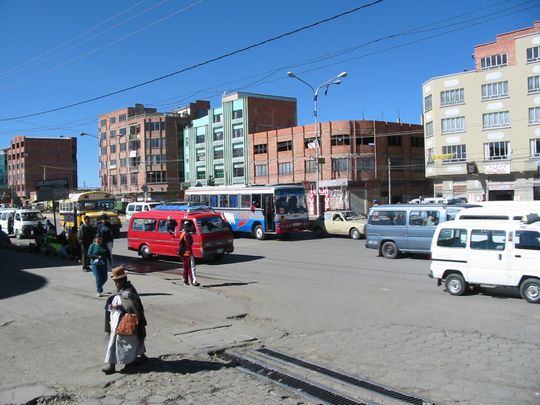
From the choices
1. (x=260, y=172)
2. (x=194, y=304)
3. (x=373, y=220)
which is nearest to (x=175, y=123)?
(x=260, y=172)

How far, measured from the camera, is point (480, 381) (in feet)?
20.0

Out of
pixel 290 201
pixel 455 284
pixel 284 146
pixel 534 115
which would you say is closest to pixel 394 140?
pixel 284 146

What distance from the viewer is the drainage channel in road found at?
5613 mm

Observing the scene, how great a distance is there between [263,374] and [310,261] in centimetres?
1278

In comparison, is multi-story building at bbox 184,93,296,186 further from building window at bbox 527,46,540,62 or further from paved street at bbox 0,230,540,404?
paved street at bbox 0,230,540,404

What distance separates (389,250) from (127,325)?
14737 mm

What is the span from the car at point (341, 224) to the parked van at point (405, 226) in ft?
26.5

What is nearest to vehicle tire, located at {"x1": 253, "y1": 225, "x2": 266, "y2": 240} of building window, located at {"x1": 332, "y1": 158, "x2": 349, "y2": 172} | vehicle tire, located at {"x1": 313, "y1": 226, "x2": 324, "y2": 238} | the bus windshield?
the bus windshield

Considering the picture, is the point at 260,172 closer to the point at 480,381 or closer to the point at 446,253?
the point at 446,253

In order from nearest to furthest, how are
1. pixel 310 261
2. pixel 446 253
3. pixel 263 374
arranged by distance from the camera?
1. pixel 263 374
2. pixel 446 253
3. pixel 310 261

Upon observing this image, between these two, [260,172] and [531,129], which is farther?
[260,172]

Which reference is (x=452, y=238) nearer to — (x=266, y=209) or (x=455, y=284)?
(x=455, y=284)

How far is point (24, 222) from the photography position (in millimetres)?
34031

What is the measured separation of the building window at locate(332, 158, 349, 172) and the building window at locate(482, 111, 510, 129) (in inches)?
663
